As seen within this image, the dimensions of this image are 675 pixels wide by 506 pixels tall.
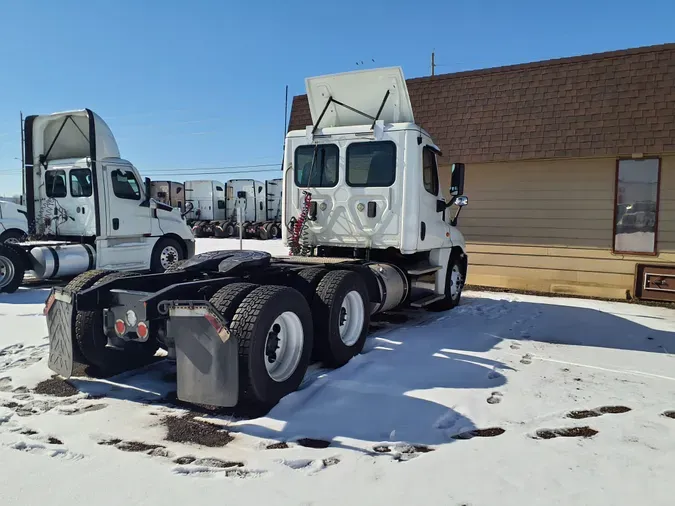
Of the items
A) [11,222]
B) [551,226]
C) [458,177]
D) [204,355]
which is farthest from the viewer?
[11,222]

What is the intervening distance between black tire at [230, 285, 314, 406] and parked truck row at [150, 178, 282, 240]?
86.9ft

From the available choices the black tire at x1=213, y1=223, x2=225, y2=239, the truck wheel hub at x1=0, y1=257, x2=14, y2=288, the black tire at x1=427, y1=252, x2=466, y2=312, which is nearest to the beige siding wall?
the black tire at x1=427, y1=252, x2=466, y2=312

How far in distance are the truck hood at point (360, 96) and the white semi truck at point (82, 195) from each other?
5.68 metres

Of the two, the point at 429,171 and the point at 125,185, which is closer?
the point at 429,171

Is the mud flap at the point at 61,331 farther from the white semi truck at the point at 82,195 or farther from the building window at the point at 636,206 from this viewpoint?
the building window at the point at 636,206

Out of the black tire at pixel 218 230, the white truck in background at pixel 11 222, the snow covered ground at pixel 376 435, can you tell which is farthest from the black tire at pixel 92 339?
the black tire at pixel 218 230

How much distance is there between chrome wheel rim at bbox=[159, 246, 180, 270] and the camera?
12.7 m

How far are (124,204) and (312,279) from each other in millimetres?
7758

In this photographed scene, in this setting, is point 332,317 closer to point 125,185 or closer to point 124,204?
point 124,204

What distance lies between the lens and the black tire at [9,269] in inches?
392

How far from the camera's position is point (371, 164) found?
7.27m

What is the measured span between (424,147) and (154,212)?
7452mm

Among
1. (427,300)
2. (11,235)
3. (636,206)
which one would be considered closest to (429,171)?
(427,300)

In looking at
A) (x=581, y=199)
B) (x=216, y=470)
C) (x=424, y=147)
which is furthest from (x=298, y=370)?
(x=581, y=199)
